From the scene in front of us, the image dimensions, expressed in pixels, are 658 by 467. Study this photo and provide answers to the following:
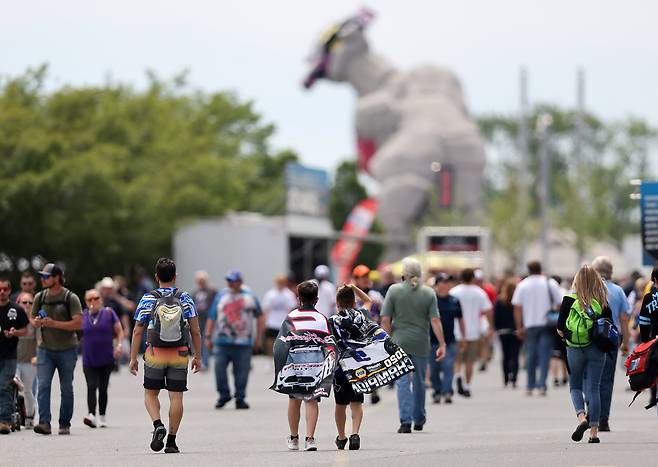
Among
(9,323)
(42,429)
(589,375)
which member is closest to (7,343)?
(9,323)

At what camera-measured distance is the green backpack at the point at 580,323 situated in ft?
50.8

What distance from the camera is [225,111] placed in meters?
70.8

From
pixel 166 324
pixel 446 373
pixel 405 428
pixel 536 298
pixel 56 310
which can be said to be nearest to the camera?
pixel 166 324

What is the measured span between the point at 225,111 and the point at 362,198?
1250cm

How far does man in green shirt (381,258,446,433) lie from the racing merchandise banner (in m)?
2.50

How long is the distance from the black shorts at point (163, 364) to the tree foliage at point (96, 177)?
24011 mm

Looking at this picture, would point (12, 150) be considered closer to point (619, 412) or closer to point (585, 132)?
point (619, 412)

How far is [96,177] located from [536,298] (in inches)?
719

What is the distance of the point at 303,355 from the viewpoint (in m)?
15.3

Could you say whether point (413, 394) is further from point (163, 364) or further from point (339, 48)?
point (339, 48)

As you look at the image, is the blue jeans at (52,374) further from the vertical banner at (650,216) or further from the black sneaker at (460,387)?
the vertical banner at (650,216)

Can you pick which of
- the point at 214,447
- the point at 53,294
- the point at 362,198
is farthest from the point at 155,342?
the point at 362,198

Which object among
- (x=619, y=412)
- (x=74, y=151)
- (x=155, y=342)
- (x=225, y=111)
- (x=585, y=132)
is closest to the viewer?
(x=155, y=342)

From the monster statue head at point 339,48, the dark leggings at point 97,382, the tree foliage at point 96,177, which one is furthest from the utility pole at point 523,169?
the dark leggings at point 97,382
